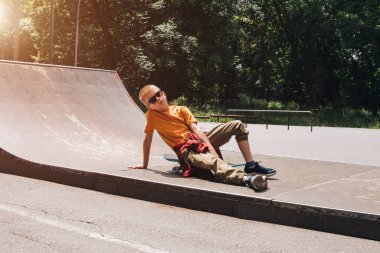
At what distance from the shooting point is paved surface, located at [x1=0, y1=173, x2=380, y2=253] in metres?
3.97

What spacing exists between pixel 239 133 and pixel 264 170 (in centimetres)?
54

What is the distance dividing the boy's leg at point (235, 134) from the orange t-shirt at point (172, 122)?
316mm

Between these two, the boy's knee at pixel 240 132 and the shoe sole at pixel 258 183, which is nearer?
the shoe sole at pixel 258 183

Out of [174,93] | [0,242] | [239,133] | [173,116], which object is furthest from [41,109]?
[174,93]

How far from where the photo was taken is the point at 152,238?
13.8 feet

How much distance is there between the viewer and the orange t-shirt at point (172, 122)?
245 inches

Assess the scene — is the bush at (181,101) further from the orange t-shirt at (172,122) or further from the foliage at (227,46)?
the orange t-shirt at (172,122)

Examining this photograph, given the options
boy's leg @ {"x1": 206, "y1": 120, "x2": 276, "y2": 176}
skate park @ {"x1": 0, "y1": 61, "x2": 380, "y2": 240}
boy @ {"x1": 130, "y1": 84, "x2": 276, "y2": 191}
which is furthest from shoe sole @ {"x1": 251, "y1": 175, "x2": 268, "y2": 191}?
boy's leg @ {"x1": 206, "y1": 120, "x2": 276, "y2": 176}

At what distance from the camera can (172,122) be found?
248 inches

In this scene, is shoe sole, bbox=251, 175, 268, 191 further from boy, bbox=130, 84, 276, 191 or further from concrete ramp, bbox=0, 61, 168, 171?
concrete ramp, bbox=0, 61, 168, 171

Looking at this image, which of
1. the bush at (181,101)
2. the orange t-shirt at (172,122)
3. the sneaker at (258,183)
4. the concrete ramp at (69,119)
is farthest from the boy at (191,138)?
the bush at (181,101)

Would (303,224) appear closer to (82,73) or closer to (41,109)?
(41,109)

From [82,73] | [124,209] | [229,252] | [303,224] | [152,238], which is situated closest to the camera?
[229,252]

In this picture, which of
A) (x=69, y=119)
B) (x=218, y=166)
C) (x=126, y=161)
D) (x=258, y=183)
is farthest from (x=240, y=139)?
(x=69, y=119)
